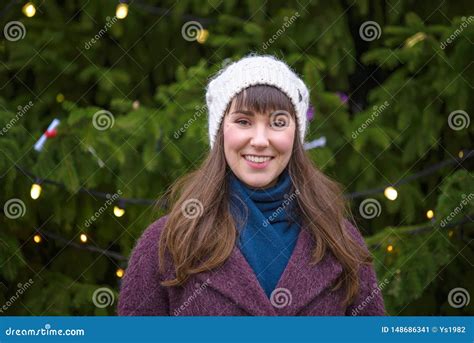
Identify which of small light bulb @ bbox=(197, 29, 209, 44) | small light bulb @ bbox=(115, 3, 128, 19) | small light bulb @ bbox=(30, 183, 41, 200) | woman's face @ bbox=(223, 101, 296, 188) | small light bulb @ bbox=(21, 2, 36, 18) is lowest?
small light bulb @ bbox=(30, 183, 41, 200)

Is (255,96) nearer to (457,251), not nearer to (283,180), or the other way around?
(283,180)

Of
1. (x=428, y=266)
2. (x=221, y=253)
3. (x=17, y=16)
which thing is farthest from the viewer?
(x=17, y=16)

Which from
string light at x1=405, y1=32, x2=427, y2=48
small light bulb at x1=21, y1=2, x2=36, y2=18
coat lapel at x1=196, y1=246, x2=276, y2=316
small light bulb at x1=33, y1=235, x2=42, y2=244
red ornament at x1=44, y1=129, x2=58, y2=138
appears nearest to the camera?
coat lapel at x1=196, y1=246, x2=276, y2=316

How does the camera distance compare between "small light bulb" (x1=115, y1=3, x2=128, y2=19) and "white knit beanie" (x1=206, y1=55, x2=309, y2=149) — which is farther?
"small light bulb" (x1=115, y1=3, x2=128, y2=19)

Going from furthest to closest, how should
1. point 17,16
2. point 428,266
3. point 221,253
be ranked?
point 17,16
point 428,266
point 221,253

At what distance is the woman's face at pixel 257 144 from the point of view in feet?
8.61

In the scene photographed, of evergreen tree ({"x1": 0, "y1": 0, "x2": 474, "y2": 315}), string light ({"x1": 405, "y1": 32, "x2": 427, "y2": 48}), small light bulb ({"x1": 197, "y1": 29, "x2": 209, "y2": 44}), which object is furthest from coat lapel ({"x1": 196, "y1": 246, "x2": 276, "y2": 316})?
small light bulb ({"x1": 197, "y1": 29, "x2": 209, "y2": 44})

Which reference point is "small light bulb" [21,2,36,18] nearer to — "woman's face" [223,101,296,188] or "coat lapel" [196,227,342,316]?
"woman's face" [223,101,296,188]

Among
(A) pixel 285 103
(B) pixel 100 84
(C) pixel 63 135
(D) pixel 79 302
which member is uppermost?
(A) pixel 285 103

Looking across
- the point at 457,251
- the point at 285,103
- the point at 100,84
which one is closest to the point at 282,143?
the point at 285,103

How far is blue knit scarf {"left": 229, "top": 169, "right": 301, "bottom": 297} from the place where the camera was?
8.66 feet

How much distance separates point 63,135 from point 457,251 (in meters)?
2.13

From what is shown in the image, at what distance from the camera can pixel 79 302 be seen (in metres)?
4.72

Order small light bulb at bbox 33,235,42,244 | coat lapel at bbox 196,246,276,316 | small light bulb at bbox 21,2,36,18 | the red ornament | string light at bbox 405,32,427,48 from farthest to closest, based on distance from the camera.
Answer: small light bulb at bbox 21,2,36,18, small light bulb at bbox 33,235,42,244, string light at bbox 405,32,427,48, the red ornament, coat lapel at bbox 196,246,276,316
